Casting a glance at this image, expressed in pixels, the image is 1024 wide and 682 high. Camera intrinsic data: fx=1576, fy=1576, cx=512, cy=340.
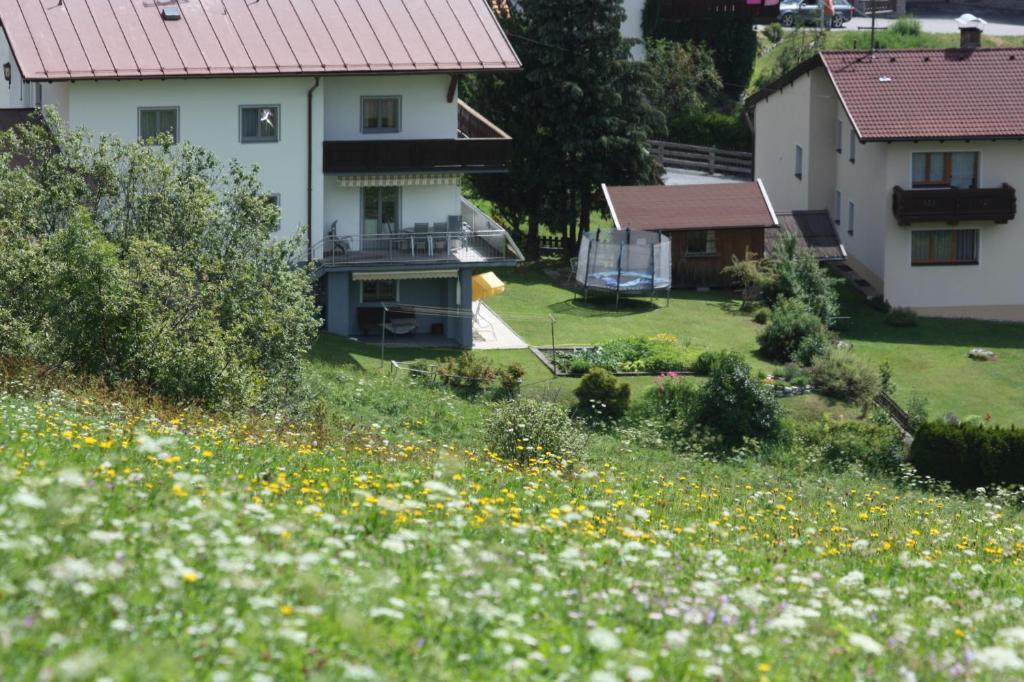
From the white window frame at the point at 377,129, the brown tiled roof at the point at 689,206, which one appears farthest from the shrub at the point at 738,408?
the brown tiled roof at the point at 689,206

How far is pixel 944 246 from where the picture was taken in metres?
49.6

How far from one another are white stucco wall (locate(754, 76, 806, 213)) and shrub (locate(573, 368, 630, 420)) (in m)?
23.5

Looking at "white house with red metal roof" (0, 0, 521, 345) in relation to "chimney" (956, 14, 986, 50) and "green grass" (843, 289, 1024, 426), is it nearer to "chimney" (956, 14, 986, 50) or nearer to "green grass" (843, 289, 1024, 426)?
"green grass" (843, 289, 1024, 426)

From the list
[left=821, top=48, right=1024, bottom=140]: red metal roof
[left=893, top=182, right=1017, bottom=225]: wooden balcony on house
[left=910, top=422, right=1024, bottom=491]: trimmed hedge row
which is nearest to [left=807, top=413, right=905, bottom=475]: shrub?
[left=910, top=422, right=1024, bottom=491]: trimmed hedge row

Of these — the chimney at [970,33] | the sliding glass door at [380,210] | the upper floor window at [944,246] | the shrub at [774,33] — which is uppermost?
the shrub at [774,33]

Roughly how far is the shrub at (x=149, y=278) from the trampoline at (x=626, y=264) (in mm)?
18057

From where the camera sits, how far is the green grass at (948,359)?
3822 cm

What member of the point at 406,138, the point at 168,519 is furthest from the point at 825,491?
the point at 406,138

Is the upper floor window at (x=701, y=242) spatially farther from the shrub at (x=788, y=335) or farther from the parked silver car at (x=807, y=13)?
the parked silver car at (x=807, y=13)

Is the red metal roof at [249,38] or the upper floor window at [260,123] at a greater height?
the red metal roof at [249,38]

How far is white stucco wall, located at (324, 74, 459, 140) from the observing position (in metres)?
41.8

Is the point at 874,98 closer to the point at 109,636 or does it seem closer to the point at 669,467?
the point at 669,467

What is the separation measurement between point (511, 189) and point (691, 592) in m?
41.8

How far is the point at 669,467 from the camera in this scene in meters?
26.4
